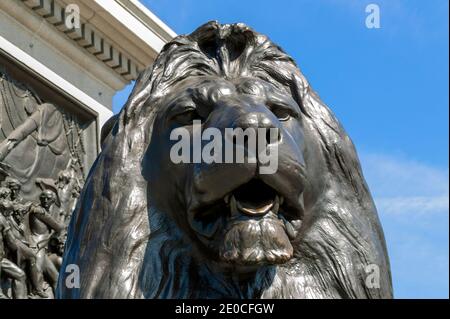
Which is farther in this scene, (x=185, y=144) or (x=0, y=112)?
(x=0, y=112)

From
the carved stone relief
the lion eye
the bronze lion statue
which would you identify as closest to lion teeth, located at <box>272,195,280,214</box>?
the bronze lion statue

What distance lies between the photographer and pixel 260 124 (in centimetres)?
305

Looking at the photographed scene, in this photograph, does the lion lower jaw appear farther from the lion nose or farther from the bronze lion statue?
the lion nose

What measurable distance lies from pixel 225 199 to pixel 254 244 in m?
0.14

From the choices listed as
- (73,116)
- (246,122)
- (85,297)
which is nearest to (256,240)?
(246,122)

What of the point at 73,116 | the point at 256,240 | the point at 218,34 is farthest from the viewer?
the point at 73,116

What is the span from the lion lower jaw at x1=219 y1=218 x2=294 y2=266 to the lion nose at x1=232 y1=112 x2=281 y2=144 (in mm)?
215

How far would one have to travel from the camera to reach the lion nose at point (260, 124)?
304cm

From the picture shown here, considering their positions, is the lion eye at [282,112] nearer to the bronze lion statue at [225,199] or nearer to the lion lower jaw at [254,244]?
the bronze lion statue at [225,199]

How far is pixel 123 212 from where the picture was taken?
10.6 ft

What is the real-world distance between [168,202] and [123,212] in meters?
0.13

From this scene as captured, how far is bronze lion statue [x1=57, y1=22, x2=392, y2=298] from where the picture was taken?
305 centimetres

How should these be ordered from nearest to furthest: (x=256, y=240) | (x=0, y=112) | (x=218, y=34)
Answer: (x=256, y=240) → (x=218, y=34) → (x=0, y=112)
